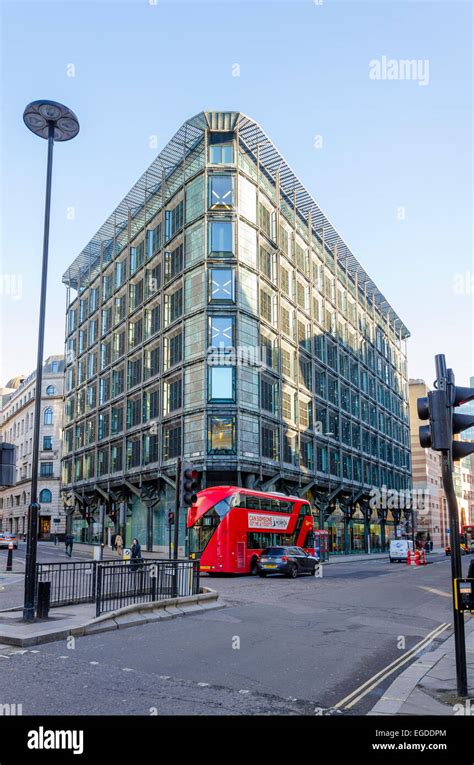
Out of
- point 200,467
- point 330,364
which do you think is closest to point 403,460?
point 330,364

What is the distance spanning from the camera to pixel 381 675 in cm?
887

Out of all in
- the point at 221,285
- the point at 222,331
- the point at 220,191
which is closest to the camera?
the point at 222,331

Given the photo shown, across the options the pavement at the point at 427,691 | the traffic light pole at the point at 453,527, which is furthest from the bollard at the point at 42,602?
the traffic light pole at the point at 453,527

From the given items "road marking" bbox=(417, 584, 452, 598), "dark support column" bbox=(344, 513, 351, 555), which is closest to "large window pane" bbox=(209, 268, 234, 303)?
"road marking" bbox=(417, 584, 452, 598)

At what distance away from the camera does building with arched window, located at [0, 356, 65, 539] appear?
8362cm

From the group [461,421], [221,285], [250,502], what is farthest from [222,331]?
[461,421]

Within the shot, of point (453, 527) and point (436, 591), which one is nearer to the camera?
point (453, 527)

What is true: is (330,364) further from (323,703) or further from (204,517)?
(323,703)

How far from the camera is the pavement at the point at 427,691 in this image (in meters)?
6.62

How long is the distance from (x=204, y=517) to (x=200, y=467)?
50.5 ft

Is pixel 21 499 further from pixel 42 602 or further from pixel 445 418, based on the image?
pixel 445 418

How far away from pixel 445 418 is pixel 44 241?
989cm

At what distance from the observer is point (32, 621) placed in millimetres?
12250

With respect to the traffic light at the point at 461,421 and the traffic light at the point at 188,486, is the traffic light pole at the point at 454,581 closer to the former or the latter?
the traffic light at the point at 461,421
